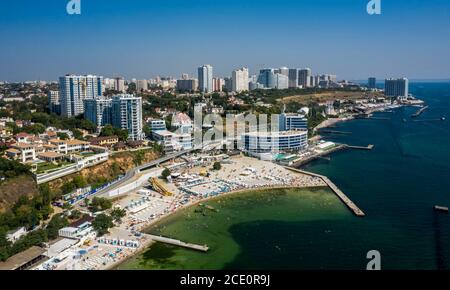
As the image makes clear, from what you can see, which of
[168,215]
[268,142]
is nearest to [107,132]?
[268,142]

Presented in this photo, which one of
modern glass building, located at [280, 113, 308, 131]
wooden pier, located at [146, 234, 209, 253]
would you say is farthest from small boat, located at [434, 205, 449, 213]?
modern glass building, located at [280, 113, 308, 131]

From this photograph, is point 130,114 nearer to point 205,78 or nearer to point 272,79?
point 205,78

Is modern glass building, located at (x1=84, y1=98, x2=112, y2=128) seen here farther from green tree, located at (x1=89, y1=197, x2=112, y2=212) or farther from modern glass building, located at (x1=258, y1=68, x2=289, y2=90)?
modern glass building, located at (x1=258, y1=68, x2=289, y2=90)

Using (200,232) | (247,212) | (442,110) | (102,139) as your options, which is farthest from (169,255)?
(442,110)

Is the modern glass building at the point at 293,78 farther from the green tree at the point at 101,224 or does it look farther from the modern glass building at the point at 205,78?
the green tree at the point at 101,224

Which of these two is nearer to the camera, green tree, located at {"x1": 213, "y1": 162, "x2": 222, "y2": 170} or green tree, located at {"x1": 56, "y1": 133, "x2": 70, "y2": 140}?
green tree, located at {"x1": 213, "y1": 162, "x2": 222, "y2": 170}

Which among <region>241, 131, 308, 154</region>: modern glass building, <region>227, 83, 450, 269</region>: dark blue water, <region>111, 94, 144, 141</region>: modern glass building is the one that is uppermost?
<region>111, 94, 144, 141</region>: modern glass building
